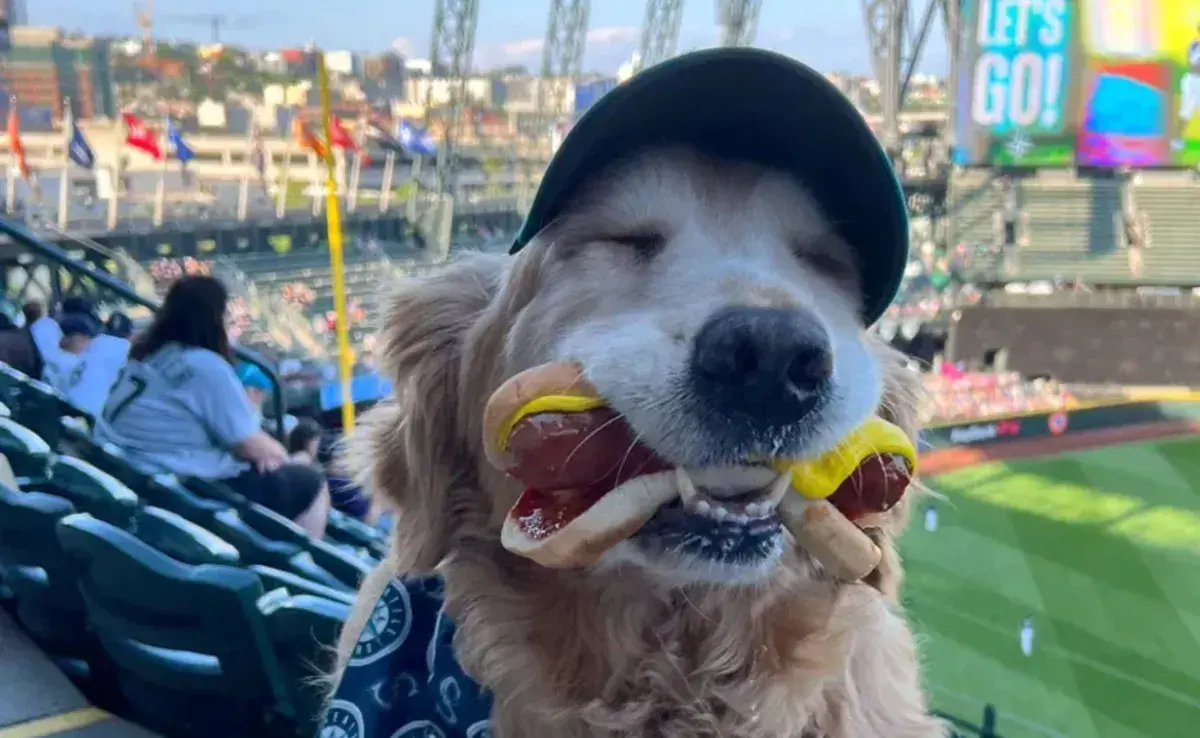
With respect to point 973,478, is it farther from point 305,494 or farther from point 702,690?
point 702,690

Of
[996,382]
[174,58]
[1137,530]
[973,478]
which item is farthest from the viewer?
[174,58]

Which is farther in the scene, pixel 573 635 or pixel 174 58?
pixel 174 58

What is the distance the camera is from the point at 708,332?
3.08 feet

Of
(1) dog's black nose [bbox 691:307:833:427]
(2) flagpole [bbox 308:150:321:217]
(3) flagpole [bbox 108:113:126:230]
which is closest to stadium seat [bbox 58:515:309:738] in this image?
(1) dog's black nose [bbox 691:307:833:427]

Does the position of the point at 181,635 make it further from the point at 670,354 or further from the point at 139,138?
A: the point at 139,138

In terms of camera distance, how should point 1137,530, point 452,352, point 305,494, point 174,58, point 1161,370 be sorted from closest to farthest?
1. point 452,352
2. point 305,494
3. point 1137,530
4. point 1161,370
5. point 174,58

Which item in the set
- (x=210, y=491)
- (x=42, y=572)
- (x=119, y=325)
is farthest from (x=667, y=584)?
(x=119, y=325)

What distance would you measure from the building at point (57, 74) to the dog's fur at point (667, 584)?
22.9m

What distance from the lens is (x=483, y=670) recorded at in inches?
45.4

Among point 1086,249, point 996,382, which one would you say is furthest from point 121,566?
point 1086,249

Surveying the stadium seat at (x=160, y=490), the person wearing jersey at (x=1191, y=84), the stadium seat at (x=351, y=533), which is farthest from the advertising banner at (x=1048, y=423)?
the stadium seat at (x=160, y=490)

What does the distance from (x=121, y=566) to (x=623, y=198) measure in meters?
1.43

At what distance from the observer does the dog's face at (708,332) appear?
36.9 inches

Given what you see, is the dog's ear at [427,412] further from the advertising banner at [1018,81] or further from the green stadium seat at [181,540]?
the advertising banner at [1018,81]
